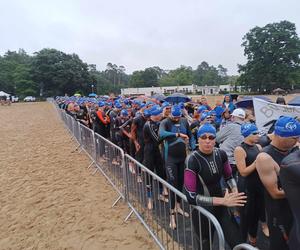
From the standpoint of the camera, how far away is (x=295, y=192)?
234 centimetres

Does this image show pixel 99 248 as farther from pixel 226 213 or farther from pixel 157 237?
pixel 226 213

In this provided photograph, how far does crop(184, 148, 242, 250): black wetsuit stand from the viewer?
3463 mm

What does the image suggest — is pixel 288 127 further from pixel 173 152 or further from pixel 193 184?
pixel 173 152

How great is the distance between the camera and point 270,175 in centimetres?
307

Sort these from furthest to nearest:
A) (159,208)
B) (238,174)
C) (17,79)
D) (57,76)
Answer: (17,79) → (57,76) → (159,208) → (238,174)

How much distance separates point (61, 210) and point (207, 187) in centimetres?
399

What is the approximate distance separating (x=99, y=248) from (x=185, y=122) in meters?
2.57

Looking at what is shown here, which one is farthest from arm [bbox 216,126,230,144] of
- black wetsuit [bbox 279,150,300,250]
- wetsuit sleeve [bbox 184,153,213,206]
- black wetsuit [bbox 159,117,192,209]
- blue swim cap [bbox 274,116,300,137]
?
black wetsuit [bbox 279,150,300,250]

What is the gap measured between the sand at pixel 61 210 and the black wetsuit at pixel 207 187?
5.24 ft

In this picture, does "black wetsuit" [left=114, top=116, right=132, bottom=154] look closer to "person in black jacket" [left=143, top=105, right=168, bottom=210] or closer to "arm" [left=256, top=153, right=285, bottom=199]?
"person in black jacket" [left=143, top=105, right=168, bottom=210]

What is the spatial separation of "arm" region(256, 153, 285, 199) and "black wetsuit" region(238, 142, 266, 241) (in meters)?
0.96

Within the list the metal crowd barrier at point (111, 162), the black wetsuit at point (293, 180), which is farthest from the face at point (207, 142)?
the metal crowd barrier at point (111, 162)

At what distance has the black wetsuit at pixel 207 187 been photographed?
346 cm

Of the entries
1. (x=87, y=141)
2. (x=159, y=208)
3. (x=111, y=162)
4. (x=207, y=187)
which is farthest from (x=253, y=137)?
(x=87, y=141)
